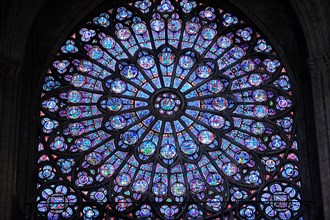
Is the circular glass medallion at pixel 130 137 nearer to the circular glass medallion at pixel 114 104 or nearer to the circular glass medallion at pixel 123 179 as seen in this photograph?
the circular glass medallion at pixel 114 104

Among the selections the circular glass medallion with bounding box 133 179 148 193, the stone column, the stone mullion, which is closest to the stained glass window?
the circular glass medallion with bounding box 133 179 148 193

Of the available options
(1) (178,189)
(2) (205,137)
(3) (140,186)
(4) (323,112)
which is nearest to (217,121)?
(2) (205,137)

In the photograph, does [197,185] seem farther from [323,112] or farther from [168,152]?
[323,112]

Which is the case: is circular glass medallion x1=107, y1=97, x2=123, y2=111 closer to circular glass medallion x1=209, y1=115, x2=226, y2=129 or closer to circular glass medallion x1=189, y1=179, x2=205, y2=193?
circular glass medallion x1=209, y1=115, x2=226, y2=129

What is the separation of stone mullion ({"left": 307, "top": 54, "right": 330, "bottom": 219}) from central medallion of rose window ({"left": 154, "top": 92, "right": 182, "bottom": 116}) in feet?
9.02

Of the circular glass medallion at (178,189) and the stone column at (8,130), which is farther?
the circular glass medallion at (178,189)

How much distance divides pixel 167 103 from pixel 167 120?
Result: 374 mm

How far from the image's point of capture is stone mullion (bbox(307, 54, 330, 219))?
1734 centimetres

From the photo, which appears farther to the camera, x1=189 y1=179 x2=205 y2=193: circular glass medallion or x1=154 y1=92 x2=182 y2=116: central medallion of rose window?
x1=154 y1=92 x2=182 y2=116: central medallion of rose window

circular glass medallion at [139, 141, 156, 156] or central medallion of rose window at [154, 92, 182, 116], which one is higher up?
central medallion of rose window at [154, 92, 182, 116]

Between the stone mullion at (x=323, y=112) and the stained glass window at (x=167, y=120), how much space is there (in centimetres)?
106

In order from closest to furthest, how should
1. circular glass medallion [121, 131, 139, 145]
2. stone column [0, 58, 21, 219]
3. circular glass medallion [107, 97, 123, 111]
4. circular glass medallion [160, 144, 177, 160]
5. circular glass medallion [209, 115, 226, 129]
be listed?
1. stone column [0, 58, 21, 219]
2. circular glass medallion [160, 144, 177, 160]
3. circular glass medallion [121, 131, 139, 145]
4. circular glass medallion [209, 115, 226, 129]
5. circular glass medallion [107, 97, 123, 111]

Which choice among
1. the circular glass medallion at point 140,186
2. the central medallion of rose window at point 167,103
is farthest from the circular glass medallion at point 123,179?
the central medallion of rose window at point 167,103

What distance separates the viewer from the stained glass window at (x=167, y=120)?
18.5 meters
